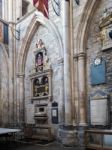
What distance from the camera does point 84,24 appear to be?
34.2 ft

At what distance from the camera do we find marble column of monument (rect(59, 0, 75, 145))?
10164mm

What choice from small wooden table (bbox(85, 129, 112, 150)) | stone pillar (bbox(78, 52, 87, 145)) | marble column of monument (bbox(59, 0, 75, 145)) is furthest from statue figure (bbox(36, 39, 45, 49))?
small wooden table (bbox(85, 129, 112, 150))

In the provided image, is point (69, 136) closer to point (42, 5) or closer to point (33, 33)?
point (42, 5)

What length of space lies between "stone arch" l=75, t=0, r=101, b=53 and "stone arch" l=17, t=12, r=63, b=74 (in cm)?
117

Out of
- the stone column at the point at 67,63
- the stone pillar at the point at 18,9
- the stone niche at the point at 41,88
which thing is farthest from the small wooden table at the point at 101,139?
the stone pillar at the point at 18,9

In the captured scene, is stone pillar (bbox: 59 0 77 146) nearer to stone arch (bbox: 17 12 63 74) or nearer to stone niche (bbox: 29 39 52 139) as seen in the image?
stone arch (bbox: 17 12 63 74)

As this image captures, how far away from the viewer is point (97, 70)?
988cm

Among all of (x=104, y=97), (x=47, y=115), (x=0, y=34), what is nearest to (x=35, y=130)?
(x=47, y=115)

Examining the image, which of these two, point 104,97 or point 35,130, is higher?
point 104,97

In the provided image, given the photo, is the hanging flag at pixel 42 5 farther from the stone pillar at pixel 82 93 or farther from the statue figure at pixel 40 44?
the stone pillar at pixel 82 93

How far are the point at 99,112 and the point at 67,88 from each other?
1593 mm

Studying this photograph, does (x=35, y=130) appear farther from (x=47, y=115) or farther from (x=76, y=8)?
(x=76, y=8)

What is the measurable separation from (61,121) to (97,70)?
2.72m

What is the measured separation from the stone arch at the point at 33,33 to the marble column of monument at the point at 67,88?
778 mm
